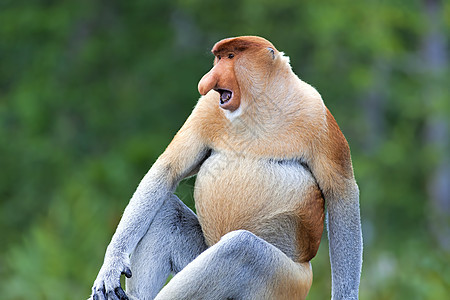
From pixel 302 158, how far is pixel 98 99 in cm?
995

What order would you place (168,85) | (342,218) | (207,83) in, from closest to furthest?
1. (207,83)
2. (342,218)
3. (168,85)

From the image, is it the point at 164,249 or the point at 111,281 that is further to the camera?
the point at 164,249

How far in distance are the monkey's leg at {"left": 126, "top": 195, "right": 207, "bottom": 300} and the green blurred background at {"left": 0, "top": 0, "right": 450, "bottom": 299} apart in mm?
7789

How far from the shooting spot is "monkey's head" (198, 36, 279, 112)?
289 centimetres

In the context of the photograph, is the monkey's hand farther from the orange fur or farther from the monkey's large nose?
the monkey's large nose

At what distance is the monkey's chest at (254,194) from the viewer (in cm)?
293

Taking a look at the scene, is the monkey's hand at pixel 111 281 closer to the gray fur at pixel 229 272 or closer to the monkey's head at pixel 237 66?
the gray fur at pixel 229 272

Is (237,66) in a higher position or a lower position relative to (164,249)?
higher

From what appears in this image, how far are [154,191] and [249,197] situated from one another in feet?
1.38

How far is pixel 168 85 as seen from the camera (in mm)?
12312

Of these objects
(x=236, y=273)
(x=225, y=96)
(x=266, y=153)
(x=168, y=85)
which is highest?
(x=225, y=96)

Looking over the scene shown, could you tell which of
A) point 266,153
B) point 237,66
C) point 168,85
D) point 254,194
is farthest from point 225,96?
point 168,85

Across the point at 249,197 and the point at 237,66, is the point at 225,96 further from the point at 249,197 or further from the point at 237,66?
the point at 249,197

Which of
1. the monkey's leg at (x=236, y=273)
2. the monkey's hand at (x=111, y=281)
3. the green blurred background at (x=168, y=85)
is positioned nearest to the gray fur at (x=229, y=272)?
the monkey's leg at (x=236, y=273)
